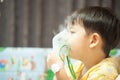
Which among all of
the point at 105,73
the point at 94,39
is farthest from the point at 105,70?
the point at 94,39

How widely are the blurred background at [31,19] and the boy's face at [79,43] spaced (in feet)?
3.54

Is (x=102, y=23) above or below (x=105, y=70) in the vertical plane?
above

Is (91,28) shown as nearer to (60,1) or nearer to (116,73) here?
(116,73)

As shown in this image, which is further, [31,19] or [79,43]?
[31,19]

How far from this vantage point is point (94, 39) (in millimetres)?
867

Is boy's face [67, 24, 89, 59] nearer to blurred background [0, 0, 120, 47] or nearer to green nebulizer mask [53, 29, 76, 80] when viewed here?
green nebulizer mask [53, 29, 76, 80]

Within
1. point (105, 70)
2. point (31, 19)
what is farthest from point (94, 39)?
point (31, 19)

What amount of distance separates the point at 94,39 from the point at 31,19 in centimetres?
114

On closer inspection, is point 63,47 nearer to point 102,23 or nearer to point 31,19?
point 102,23

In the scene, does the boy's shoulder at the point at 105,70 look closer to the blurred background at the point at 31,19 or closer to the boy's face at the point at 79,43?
the boy's face at the point at 79,43

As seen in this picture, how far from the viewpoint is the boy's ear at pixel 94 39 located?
2.83ft

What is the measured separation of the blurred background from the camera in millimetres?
1929

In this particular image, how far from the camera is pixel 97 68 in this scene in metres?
0.81

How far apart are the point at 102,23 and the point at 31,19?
1.14 metres
